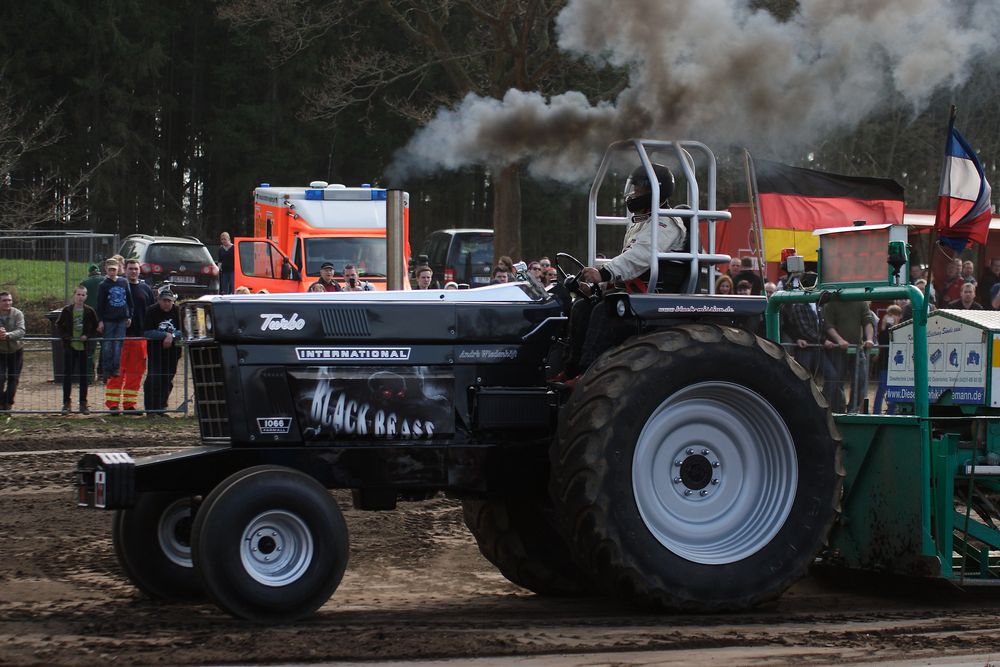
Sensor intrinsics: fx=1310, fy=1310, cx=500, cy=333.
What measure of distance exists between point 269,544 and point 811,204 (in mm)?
16429

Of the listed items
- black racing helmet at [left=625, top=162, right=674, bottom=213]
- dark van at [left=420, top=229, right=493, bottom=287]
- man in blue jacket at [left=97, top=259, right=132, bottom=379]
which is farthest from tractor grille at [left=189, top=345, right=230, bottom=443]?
dark van at [left=420, top=229, right=493, bottom=287]

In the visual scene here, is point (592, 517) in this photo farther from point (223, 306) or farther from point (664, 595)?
point (223, 306)

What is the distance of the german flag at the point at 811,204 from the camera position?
20.8m

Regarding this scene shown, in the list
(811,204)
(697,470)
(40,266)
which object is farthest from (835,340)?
(40,266)

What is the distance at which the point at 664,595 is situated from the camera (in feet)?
21.1

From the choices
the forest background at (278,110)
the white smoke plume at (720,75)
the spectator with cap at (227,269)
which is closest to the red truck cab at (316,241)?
the spectator with cap at (227,269)

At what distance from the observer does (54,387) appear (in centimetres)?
1527

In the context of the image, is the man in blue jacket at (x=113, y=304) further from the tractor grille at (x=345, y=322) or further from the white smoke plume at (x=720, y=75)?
the tractor grille at (x=345, y=322)

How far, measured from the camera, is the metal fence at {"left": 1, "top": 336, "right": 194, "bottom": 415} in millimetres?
15055

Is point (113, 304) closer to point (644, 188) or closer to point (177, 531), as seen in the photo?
point (177, 531)

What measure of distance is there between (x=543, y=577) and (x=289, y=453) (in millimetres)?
1739

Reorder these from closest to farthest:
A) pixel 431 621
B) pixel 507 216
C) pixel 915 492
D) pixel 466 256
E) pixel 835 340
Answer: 1. pixel 431 621
2. pixel 915 492
3. pixel 835 340
4. pixel 507 216
5. pixel 466 256

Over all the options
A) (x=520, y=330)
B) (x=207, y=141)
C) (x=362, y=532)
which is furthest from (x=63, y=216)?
(x=520, y=330)

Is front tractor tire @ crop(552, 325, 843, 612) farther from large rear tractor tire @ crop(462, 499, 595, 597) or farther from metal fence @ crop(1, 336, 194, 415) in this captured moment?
metal fence @ crop(1, 336, 194, 415)
